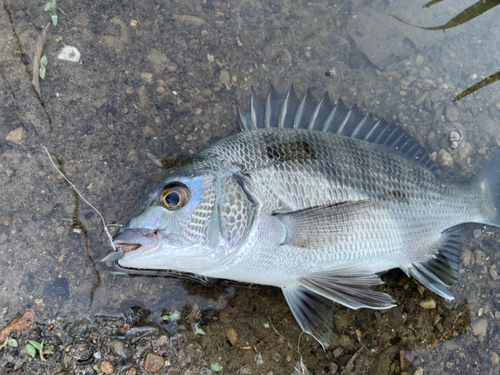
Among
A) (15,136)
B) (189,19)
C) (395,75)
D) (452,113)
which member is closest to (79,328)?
(15,136)

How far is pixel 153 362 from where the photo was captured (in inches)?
82.4

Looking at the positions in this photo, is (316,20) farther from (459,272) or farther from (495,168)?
(459,272)

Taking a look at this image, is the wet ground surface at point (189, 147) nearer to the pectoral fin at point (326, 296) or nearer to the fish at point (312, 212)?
the pectoral fin at point (326, 296)

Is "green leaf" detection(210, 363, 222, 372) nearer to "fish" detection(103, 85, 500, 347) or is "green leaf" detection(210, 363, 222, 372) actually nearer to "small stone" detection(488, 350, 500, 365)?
"fish" detection(103, 85, 500, 347)

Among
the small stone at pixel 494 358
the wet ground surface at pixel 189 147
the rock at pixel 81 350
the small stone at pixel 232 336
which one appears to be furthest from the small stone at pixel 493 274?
the rock at pixel 81 350

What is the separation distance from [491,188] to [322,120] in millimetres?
1535

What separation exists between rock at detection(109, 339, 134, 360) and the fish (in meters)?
0.65

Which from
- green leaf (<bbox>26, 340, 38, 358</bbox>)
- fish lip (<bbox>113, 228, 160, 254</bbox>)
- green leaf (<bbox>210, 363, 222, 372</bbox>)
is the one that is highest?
fish lip (<bbox>113, 228, 160, 254</bbox>)

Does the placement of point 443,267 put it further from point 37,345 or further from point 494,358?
point 37,345

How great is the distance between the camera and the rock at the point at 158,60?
A: 2.54 m

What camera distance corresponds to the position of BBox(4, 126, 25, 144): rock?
89.0 inches

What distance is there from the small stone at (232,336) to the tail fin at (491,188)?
7.29 ft

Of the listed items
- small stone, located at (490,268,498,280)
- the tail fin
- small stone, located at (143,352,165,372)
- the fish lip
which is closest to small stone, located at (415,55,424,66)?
the tail fin

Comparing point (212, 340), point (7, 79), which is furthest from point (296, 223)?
point (7, 79)
